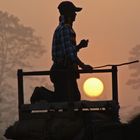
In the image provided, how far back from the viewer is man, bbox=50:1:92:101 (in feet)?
27.5

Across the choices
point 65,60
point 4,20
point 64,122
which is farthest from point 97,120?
point 4,20

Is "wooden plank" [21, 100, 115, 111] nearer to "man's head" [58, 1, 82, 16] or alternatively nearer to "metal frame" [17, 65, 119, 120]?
"metal frame" [17, 65, 119, 120]

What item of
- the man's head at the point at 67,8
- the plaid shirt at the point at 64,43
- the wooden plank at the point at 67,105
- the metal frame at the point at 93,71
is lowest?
the wooden plank at the point at 67,105

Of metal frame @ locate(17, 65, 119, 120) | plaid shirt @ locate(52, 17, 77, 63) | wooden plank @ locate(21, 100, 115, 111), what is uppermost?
plaid shirt @ locate(52, 17, 77, 63)

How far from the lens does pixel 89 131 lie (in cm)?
656

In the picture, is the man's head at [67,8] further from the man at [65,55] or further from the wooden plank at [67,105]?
the wooden plank at [67,105]

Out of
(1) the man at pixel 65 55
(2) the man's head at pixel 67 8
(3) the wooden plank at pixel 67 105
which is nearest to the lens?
(3) the wooden plank at pixel 67 105

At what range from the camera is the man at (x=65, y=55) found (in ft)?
27.5

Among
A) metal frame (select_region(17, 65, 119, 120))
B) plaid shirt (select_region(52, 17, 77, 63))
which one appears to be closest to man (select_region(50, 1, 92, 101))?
plaid shirt (select_region(52, 17, 77, 63))

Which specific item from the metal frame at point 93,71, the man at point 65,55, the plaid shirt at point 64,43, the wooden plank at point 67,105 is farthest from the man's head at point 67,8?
the wooden plank at point 67,105

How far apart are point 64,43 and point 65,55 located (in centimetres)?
16

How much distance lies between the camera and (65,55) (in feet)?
28.2

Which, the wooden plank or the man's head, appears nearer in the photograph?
the wooden plank

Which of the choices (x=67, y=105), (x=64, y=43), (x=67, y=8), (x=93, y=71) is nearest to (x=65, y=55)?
(x=64, y=43)
